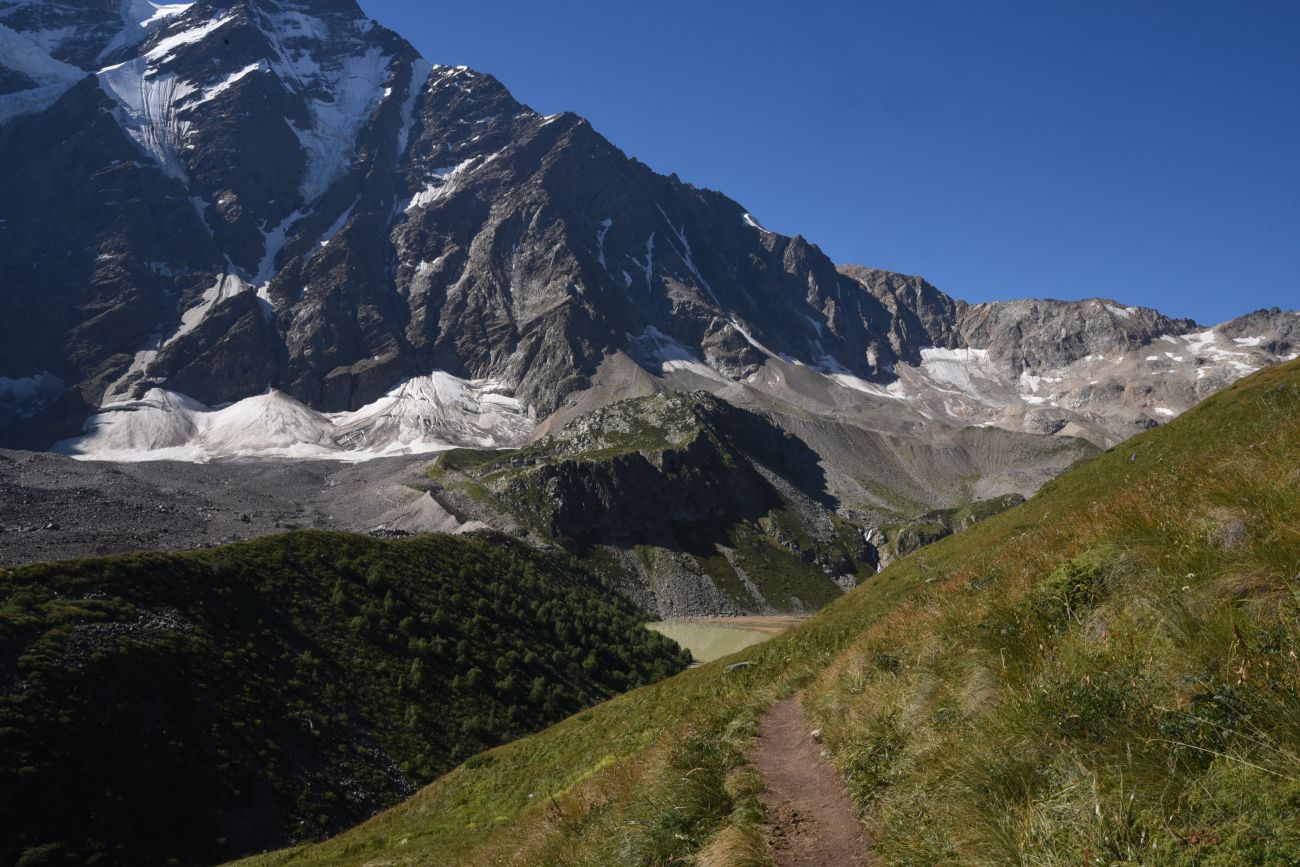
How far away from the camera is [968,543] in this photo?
38844 mm

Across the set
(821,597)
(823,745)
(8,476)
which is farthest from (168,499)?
(823,745)

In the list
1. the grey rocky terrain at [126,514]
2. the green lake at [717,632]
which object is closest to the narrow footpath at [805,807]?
the green lake at [717,632]

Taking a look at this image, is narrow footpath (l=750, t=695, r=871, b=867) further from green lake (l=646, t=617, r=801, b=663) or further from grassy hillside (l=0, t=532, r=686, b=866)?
green lake (l=646, t=617, r=801, b=663)

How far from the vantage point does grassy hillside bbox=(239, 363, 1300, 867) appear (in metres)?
4.95

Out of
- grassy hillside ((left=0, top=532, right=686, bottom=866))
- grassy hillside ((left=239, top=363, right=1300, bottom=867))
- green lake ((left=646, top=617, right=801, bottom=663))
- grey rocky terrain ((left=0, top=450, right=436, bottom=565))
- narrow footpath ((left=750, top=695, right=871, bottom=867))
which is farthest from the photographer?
green lake ((left=646, top=617, right=801, bottom=663))

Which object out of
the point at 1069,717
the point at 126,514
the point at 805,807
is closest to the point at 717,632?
the point at 126,514

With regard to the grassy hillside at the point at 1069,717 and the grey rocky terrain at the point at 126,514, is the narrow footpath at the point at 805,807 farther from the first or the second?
the grey rocky terrain at the point at 126,514

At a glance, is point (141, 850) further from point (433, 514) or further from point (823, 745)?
point (433, 514)

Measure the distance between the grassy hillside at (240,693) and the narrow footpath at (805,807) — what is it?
106 ft

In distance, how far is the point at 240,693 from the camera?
4219cm

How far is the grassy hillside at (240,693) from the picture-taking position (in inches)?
1241

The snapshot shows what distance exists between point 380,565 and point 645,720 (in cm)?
5141

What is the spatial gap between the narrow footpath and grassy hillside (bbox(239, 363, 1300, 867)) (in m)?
0.32

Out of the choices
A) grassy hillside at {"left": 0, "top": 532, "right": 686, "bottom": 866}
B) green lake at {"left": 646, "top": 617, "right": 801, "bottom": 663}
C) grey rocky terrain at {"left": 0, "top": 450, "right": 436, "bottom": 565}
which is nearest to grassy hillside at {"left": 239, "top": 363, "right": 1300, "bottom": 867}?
grassy hillside at {"left": 0, "top": 532, "right": 686, "bottom": 866}
